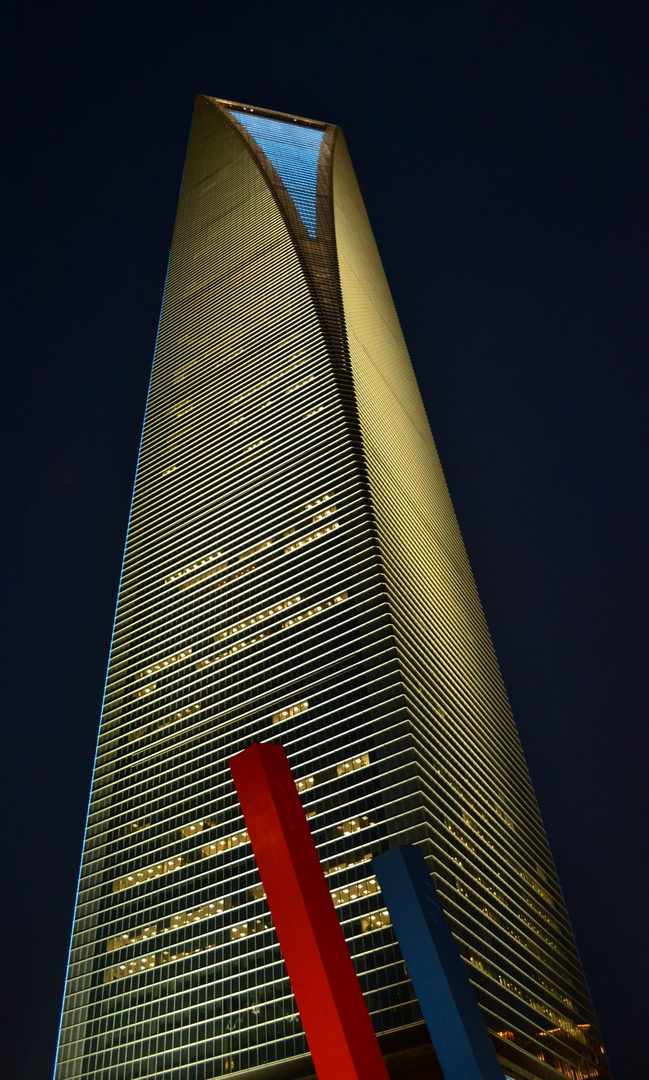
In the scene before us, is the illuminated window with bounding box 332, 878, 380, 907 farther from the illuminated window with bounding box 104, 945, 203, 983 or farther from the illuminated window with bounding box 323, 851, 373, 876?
the illuminated window with bounding box 104, 945, 203, 983

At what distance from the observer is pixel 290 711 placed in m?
101

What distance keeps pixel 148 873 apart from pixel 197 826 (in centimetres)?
680

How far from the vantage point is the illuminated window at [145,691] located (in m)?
117

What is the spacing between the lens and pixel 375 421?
133 meters

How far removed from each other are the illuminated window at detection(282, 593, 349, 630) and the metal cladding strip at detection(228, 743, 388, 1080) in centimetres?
A: 9042

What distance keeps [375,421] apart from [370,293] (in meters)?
42.6

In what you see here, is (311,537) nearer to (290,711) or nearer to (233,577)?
(233,577)

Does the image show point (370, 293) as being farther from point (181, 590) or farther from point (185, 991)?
point (185, 991)

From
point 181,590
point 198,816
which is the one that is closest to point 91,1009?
point 198,816

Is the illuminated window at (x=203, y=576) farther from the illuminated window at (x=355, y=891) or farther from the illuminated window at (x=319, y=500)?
the illuminated window at (x=355, y=891)

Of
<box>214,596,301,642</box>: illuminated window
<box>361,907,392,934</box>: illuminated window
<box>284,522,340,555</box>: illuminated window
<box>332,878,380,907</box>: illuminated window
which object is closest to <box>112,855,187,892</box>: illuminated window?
<box>332,878,380,907</box>: illuminated window

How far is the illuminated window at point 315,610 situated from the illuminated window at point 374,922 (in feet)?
117

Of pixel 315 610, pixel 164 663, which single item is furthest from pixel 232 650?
pixel 315 610

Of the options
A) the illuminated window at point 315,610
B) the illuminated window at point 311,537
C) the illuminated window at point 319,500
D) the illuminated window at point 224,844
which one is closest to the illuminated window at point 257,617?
the illuminated window at point 315,610
